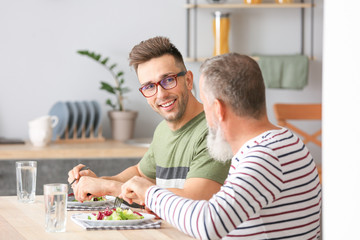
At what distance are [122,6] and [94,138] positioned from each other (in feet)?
3.02

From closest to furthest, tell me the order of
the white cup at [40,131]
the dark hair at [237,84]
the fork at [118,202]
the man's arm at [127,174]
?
the dark hair at [237,84]
the fork at [118,202]
the man's arm at [127,174]
the white cup at [40,131]

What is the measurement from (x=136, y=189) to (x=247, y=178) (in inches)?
14.1

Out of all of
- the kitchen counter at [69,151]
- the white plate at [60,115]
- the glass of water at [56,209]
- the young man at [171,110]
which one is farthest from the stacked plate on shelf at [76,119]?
the glass of water at [56,209]

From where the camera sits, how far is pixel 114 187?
6.07ft

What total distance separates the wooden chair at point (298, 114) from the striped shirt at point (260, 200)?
2.74 metres

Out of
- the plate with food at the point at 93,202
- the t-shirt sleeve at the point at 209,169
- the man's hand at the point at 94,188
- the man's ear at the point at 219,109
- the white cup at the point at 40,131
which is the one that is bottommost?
the white cup at the point at 40,131

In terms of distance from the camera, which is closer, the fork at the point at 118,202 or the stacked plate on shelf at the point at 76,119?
the fork at the point at 118,202

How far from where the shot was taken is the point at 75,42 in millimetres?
4117

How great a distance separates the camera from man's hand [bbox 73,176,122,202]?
1853 mm

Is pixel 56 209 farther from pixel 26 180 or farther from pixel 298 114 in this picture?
pixel 298 114

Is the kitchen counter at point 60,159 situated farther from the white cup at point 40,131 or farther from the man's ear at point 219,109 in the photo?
the man's ear at point 219,109

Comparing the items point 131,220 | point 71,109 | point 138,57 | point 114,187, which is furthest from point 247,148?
point 71,109

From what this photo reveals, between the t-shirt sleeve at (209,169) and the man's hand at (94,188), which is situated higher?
the t-shirt sleeve at (209,169)
